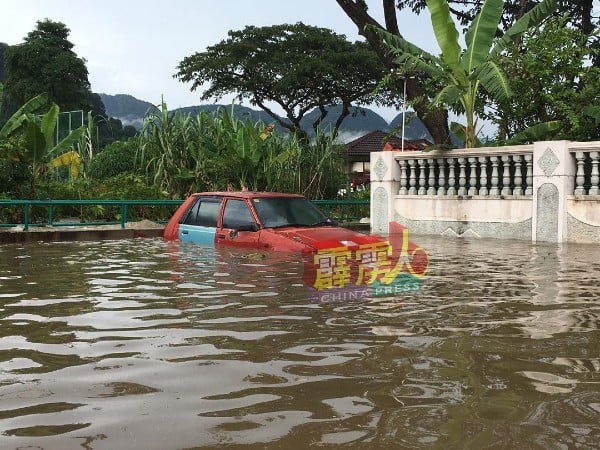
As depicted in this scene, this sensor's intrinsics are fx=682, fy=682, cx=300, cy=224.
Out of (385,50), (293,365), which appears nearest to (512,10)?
(385,50)

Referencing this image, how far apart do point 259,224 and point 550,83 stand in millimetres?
11066

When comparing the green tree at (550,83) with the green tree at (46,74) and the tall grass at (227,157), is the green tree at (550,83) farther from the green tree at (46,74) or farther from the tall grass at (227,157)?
the green tree at (46,74)

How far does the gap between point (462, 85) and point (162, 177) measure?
29.1ft

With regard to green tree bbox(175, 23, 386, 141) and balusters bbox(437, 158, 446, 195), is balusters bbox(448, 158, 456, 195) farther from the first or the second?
green tree bbox(175, 23, 386, 141)

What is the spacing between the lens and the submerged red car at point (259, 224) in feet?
30.9

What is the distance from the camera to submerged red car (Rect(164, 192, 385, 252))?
941cm

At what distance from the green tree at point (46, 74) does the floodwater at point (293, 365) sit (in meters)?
62.3

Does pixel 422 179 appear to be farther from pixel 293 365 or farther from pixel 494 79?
pixel 293 365

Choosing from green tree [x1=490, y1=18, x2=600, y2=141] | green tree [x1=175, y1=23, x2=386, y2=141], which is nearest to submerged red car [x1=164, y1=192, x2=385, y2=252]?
green tree [x1=490, y1=18, x2=600, y2=141]

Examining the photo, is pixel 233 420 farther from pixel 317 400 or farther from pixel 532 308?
pixel 532 308

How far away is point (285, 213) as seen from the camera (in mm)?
10469

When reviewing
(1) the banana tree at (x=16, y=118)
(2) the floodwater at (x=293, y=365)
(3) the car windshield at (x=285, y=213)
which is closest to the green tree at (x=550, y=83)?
(3) the car windshield at (x=285, y=213)

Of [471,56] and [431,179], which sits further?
[431,179]

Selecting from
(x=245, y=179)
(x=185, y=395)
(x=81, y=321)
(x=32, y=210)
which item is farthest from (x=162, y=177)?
(x=185, y=395)
